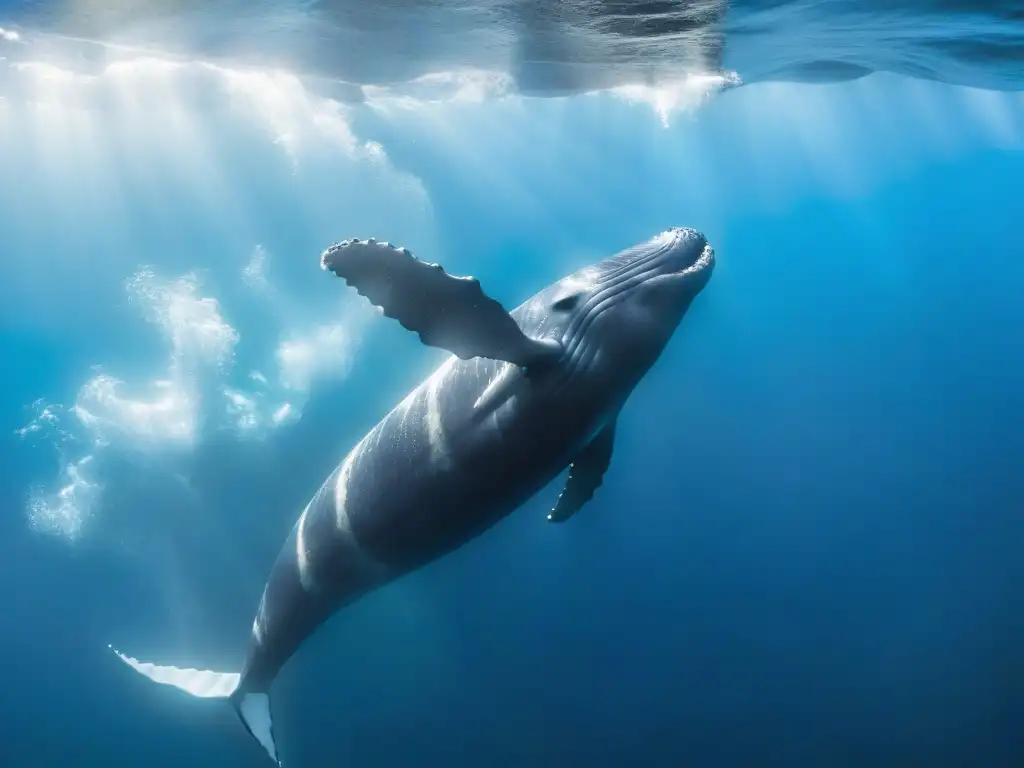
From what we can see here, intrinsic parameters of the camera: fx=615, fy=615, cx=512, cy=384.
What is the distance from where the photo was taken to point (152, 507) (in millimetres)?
19625

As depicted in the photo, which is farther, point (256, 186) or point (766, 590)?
point (256, 186)

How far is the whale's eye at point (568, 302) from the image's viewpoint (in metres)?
4.75

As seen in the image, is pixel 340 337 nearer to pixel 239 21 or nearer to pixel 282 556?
pixel 239 21

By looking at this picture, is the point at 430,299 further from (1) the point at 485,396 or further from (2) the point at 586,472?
(2) the point at 586,472

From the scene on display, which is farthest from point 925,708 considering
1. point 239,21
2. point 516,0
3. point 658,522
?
point 239,21

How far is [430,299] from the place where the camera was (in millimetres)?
4051

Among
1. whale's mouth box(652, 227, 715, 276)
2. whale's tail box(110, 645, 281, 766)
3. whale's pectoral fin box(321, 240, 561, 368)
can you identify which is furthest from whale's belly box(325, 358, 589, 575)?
whale's tail box(110, 645, 281, 766)

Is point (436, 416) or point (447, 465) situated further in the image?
point (436, 416)

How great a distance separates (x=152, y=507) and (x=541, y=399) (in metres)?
19.5

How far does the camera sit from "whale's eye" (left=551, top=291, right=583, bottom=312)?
4.75 metres

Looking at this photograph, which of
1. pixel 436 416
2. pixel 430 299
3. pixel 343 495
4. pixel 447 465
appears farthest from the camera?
pixel 343 495

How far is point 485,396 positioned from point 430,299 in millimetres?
1029

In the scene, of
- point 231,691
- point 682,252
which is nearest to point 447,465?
point 682,252

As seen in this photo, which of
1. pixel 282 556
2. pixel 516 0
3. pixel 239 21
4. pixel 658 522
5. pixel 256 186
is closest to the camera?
pixel 282 556
